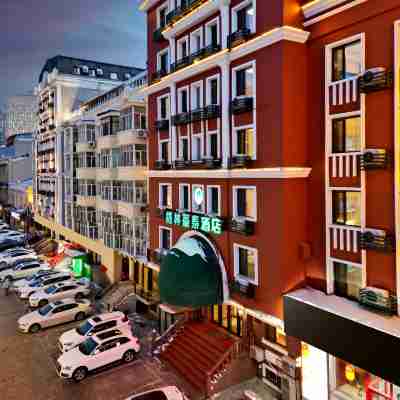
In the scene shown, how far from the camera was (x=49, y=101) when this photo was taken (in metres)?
51.1

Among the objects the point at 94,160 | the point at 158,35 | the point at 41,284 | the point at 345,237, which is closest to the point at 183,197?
the point at 345,237

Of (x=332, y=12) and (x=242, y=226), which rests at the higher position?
(x=332, y=12)

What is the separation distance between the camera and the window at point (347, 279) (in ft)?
49.1

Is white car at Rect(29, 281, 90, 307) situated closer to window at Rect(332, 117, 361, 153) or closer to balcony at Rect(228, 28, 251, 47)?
balcony at Rect(228, 28, 251, 47)

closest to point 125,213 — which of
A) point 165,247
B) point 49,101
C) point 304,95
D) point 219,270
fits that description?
point 165,247

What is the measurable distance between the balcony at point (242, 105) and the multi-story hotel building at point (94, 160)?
11.1 m

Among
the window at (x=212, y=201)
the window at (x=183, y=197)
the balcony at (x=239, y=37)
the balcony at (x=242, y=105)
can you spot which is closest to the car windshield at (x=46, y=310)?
the window at (x=183, y=197)

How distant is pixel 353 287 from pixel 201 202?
911 cm

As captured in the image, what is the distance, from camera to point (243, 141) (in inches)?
727

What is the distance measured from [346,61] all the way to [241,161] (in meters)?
6.12

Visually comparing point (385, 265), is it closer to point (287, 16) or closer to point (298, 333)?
point (298, 333)

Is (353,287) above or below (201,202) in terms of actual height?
below

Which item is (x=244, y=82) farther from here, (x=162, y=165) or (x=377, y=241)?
(x=377, y=241)

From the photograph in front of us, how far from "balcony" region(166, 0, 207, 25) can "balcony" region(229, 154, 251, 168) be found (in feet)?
29.7
